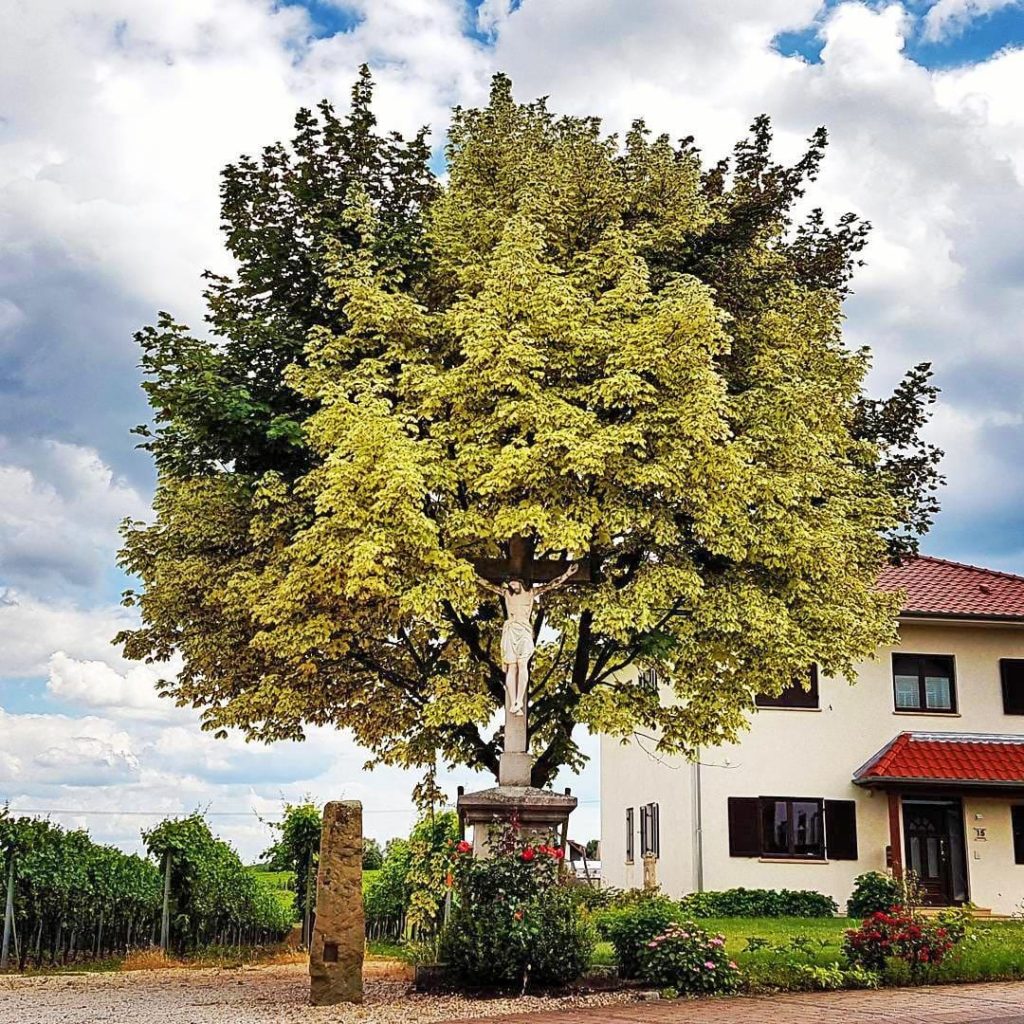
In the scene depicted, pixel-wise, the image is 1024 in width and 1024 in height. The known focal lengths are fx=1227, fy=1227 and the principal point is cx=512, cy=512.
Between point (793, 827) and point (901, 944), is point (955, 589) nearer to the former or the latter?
point (793, 827)

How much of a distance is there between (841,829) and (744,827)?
2.13 metres

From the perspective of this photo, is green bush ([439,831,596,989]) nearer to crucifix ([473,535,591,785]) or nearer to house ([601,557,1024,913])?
crucifix ([473,535,591,785])

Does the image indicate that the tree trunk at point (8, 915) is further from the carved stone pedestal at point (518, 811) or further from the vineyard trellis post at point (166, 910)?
the carved stone pedestal at point (518, 811)

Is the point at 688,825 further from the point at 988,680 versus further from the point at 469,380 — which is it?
the point at 469,380

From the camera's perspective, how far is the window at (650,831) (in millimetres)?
29167

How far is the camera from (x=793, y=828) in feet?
87.8

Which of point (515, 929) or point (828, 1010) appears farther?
point (515, 929)

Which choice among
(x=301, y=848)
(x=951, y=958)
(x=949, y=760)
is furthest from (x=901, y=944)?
(x=949, y=760)

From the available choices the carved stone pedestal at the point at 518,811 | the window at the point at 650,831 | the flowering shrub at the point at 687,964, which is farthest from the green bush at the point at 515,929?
the window at the point at 650,831

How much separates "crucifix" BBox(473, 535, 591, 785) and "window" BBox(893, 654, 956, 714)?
1427 centimetres

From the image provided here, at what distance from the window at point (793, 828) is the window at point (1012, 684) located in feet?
14.4

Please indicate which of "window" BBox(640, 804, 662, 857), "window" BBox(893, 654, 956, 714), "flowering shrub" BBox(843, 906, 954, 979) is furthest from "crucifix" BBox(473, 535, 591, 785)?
"window" BBox(640, 804, 662, 857)

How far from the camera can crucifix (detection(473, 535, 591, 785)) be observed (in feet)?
49.4

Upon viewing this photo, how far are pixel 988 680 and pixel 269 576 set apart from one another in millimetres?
18832
